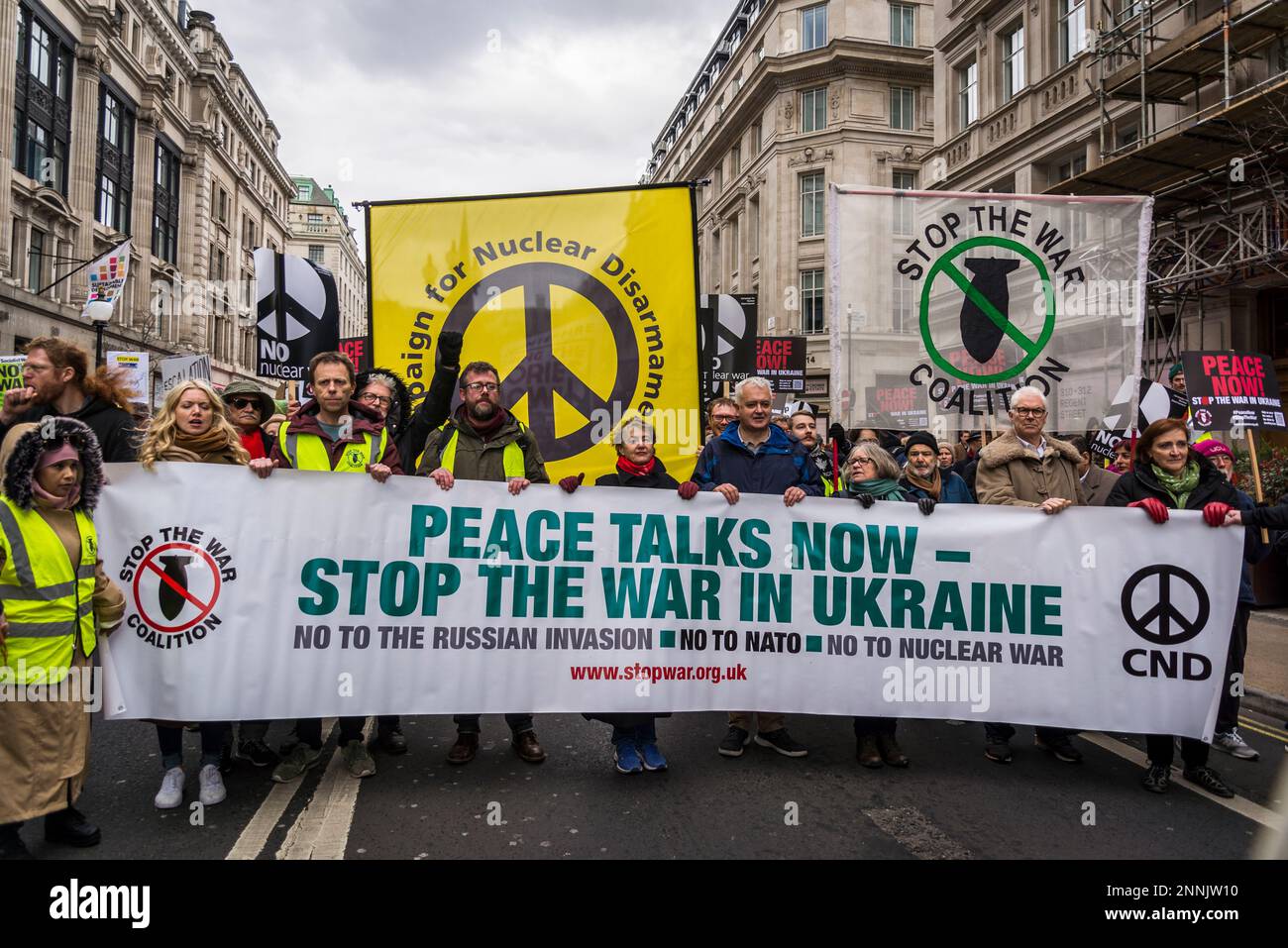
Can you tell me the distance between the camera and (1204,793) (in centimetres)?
424

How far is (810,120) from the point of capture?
138 feet

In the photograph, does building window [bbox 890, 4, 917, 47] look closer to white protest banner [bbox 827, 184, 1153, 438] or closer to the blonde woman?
white protest banner [bbox 827, 184, 1153, 438]

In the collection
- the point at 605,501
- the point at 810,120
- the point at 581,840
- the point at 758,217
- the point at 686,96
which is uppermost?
the point at 686,96

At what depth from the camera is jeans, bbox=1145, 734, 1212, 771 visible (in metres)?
4.28

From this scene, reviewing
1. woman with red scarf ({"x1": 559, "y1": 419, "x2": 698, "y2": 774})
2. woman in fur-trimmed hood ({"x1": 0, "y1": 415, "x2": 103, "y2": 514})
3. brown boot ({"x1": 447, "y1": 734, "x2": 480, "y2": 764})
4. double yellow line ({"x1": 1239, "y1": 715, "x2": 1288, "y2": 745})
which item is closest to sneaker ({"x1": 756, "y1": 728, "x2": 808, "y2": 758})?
woman with red scarf ({"x1": 559, "y1": 419, "x2": 698, "y2": 774})

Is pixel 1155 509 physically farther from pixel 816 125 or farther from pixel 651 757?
pixel 816 125

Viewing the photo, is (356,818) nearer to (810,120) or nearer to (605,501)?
(605,501)

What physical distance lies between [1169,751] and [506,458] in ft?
11.9

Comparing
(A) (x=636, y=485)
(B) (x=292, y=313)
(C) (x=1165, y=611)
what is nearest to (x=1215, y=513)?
(C) (x=1165, y=611)

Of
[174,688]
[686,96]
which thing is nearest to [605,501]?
[174,688]

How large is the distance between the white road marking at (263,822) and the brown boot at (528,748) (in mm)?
1049

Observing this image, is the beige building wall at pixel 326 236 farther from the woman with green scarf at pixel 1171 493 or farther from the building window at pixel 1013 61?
the woman with green scarf at pixel 1171 493

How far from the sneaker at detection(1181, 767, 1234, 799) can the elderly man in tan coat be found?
54 centimetres

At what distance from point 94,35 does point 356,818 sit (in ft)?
149
